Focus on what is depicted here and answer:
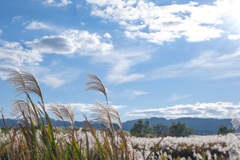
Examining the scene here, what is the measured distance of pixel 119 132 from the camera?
5.30 meters

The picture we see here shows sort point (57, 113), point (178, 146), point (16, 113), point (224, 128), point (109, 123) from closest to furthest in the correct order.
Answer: point (109, 123) → point (57, 113) → point (16, 113) → point (178, 146) → point (224, 128)

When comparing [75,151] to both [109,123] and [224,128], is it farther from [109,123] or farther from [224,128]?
[224,128]

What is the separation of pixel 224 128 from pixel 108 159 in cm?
12888

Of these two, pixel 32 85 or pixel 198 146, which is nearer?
pixel 32 85

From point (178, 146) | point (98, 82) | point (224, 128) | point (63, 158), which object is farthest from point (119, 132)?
point (224, 128)

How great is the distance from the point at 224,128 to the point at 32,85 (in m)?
129

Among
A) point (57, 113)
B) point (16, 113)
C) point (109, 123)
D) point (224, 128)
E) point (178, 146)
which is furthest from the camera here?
point (224, 128)

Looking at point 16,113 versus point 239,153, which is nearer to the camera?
point 239,153

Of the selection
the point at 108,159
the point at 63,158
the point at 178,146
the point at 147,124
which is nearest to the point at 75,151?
the point at 63,158

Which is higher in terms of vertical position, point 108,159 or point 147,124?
point 147,124

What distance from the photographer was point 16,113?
6.25 m

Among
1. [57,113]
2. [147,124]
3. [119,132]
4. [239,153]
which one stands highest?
[147,124]

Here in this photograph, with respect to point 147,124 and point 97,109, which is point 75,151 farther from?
point 147,124

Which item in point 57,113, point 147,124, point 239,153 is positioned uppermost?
point 147,124
